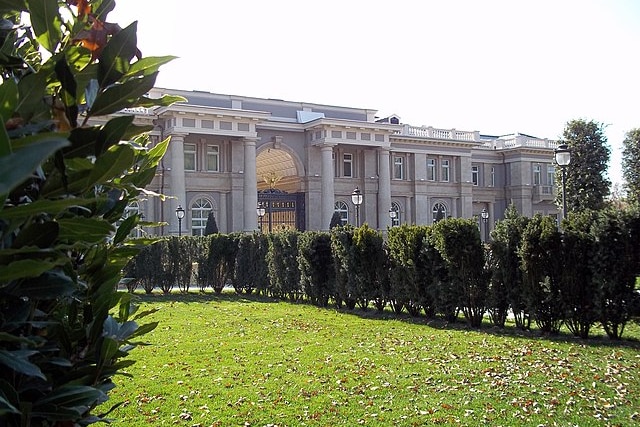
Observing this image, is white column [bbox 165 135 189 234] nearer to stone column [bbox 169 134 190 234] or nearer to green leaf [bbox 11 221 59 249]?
stone column [bbox 169 134 190 234]

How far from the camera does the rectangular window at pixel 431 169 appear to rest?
47219 millimetres

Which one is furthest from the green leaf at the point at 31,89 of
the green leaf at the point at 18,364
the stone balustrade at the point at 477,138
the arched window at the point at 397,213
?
the arched window at the point at 397,213

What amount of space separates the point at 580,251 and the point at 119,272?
1028 cm

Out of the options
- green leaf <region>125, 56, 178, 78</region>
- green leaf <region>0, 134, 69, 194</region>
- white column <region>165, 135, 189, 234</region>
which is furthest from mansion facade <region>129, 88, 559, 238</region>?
green leaf <region>0, 134, 69, 194</region>

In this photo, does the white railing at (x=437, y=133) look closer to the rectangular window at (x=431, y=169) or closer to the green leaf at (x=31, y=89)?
the rectangular window at (x=431, y=169)

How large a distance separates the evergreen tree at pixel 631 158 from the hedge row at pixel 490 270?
1300 inches

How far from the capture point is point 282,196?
40688 millimetres

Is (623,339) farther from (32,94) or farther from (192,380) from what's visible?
(32,94)

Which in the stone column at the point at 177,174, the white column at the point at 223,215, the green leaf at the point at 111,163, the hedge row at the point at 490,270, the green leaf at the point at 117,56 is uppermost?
the stone column at the point at 177,174

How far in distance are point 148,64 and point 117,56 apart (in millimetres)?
132

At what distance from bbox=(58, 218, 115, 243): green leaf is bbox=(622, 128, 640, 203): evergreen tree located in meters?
45.4

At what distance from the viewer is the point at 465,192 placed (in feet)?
159

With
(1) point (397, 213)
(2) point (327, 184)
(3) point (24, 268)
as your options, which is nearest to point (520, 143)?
(1) point (397, 213)

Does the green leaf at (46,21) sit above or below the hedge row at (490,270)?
above
